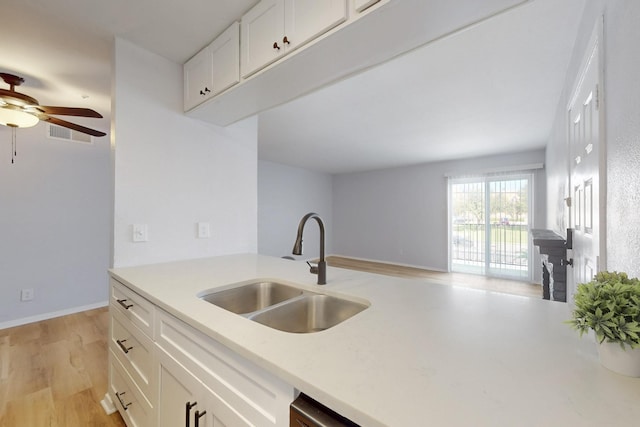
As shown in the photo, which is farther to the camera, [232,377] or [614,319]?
[232,377]

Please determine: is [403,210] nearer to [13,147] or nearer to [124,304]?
[124,304]

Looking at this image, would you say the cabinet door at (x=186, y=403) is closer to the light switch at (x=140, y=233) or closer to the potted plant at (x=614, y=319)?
the potted plant at (x=614, y=319)

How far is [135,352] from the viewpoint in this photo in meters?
1.35

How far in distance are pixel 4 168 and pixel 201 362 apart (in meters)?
3.79

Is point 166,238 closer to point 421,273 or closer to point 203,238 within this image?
point 203,238

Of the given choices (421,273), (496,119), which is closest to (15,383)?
(496,119)

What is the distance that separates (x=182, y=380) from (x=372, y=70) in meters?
2.45

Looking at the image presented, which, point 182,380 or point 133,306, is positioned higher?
point 133,306

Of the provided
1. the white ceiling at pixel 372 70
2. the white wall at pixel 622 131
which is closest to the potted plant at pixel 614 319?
the white wall at pixel 622 131

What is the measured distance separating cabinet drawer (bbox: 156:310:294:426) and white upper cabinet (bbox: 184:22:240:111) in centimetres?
140

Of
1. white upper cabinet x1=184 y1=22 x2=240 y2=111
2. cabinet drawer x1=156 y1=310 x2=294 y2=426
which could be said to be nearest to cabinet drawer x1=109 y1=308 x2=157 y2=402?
cabinet drawer x1=156 y1=310 x2=294 y2=426

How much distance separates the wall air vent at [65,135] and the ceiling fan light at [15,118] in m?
1.33

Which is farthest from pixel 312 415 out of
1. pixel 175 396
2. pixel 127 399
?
pixel 127 399

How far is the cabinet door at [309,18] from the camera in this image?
1083 mm
